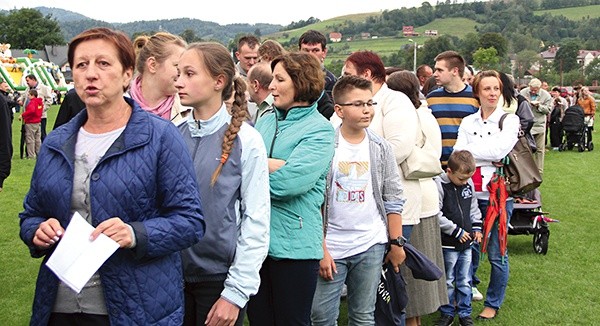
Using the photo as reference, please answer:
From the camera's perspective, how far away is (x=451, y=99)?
6949 mm

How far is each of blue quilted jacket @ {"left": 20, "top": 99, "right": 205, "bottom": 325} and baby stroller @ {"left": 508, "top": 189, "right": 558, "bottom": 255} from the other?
6.51m

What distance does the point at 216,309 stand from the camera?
3117mm

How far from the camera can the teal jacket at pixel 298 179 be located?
3.70m

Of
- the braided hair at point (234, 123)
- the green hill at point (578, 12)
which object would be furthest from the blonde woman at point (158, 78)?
the green hill at point (578, 12)

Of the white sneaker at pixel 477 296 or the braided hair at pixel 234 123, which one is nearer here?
the braided hair at pixel 234 123

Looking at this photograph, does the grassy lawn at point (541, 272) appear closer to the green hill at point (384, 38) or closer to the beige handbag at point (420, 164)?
the beige handbag at point (420, 164)

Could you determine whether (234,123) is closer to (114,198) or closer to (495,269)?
(114,198)

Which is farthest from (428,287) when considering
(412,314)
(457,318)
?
(457,318)

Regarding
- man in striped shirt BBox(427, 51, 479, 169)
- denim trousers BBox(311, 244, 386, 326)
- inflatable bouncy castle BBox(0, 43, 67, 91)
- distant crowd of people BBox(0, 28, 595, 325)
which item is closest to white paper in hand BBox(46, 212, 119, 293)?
distant crowd of people BBox(0, 28, 595, 325)

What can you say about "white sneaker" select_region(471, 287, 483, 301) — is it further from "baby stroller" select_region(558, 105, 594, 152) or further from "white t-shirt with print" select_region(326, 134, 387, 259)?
"baby stroller" select_region(558, 105, 594, 152)

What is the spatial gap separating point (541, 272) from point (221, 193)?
18.9ft

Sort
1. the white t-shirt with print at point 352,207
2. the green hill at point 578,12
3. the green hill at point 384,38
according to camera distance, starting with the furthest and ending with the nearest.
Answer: the green hill at point 578,12 < the green hill at point 384,38 < the white t-shirt with print at point 352,207

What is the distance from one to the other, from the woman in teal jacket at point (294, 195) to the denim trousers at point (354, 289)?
0.60 meters

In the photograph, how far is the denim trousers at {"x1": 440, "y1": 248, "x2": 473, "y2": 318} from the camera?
6.02 m
